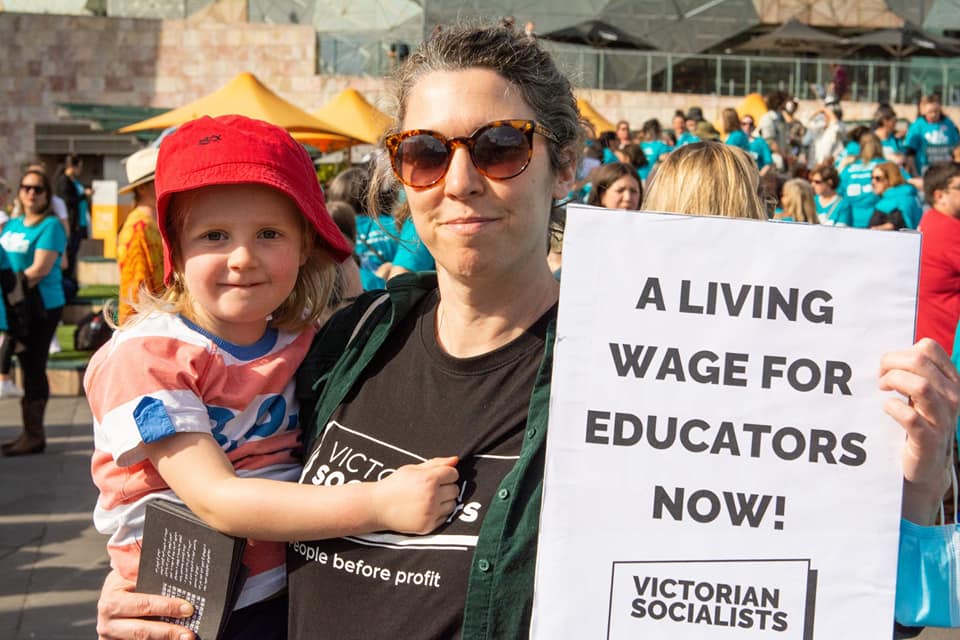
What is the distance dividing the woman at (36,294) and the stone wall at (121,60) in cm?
2468

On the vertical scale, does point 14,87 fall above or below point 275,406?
above

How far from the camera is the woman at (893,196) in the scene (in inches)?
372

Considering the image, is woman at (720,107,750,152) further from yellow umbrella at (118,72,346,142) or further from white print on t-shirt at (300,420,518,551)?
white print on t-shirt at (300,420,518,551)

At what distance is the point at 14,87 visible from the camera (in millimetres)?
32438

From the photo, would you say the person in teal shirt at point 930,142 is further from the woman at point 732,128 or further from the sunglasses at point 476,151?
the sunglasses at point 476,151

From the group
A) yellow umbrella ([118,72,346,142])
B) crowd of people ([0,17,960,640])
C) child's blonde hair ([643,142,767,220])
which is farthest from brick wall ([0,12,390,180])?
crowd of people ([0,17,960,640])

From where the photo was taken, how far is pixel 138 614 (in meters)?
2.15

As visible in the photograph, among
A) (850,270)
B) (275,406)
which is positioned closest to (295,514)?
(275,406)

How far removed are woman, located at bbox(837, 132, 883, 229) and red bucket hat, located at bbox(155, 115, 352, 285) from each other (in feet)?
27.5

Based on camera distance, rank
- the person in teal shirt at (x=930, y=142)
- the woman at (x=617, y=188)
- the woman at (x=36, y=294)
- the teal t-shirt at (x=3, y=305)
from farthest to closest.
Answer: the person in teal shirt at (x=930, y=142) → the woman at (x=36, y=294) → the teal t-shirt at (x=3, y=305) → the woman at (x=617, y=188)

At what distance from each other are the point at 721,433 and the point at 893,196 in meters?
8.77

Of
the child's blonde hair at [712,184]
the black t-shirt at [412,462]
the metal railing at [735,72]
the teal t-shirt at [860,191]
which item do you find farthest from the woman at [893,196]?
the metal railing at [735,72]

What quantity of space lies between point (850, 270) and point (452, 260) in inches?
27.1

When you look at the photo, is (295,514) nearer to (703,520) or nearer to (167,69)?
(703,520)
